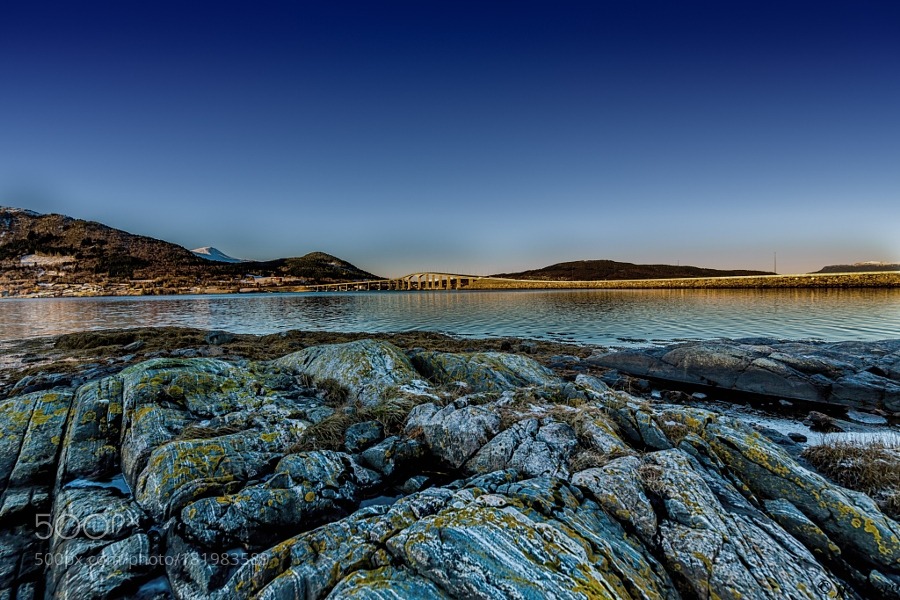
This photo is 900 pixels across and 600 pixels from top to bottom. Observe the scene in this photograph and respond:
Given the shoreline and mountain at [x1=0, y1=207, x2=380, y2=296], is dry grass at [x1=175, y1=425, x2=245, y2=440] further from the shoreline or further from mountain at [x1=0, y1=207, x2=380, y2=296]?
mountain at [x1=0, y1=207, x2=380, y2=296]

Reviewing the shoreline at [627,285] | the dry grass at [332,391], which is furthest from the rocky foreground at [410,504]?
the shoreline at [627,285]

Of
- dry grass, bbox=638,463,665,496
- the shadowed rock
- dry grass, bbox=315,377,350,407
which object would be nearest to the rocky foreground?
dry grass, bbox=638,463,665,496

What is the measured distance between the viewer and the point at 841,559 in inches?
165

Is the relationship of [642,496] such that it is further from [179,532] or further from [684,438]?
[179,532]

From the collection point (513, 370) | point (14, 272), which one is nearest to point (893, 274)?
point (513, 370)

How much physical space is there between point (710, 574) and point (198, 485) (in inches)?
259

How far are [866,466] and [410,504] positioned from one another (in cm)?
807

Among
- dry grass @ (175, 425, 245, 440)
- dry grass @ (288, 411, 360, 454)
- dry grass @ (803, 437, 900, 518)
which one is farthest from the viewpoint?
dry grass @ (288, 411, 360, 454)

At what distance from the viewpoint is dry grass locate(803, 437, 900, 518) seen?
566 centimetres

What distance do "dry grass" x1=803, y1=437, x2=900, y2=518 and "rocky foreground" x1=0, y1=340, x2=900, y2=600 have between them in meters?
1.42

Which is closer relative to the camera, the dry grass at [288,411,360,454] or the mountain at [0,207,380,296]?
the dry grass at [288,411,360,454]

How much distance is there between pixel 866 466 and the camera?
624 centimetres

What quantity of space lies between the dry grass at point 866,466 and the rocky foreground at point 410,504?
4.67 ft

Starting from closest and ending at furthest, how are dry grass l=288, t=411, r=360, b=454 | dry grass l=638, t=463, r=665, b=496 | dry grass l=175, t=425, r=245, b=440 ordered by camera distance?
dry grass l=638, t=463, r=665, b=496
dry grass l=175, t=425, r=245, b=440
dry grass l=288, t=411, r=360, b=454
